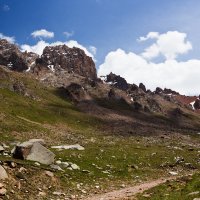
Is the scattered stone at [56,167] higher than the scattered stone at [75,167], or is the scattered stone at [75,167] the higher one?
the scattered stone at [75,167]

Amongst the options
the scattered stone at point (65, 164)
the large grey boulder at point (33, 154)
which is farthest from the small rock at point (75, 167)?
the large grey boulder at point (33, 154)

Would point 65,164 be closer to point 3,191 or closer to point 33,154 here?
point 33,154

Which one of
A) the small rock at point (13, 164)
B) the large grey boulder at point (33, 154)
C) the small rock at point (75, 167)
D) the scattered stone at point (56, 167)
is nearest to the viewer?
the small rock at point (13, 164)

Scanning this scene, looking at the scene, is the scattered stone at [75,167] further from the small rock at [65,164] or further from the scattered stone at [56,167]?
the scattered stone at [56,167]

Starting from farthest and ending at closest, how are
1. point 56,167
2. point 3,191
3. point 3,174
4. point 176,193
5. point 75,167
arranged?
point 75,167 < point 56,167 < point 3,174 < point 3,191 < point 176,193

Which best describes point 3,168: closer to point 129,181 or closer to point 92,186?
point 92,186

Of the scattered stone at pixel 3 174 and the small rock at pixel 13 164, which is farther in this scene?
the small rock at pixel 13 164

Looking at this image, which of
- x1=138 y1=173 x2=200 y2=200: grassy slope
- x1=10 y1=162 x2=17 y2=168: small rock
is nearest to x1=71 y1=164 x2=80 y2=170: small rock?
x1=10 y1=162 x2=17 y2=168: small rock

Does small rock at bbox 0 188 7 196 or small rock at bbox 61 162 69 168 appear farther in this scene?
small rock at bbox 61 162 69 168

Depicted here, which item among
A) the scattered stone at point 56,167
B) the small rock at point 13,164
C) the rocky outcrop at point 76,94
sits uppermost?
the rocky outcrop at point 76,94

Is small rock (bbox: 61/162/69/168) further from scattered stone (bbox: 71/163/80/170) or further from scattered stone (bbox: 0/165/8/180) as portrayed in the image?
scattered stone (bbox: 0/165/8/180)

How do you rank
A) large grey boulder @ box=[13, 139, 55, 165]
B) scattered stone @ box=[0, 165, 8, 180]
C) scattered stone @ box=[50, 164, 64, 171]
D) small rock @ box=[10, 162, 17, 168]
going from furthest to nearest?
large grey boulder @ box=[13, 139, 55, 165], scattered stone @ box=[50, 164, 64, 171], small rock @ box=[10, 162, 17, 168], scattered stone @ box=[0, 165, 8, 180]

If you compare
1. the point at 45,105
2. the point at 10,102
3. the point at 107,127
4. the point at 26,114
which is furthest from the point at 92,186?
the point at 45,105

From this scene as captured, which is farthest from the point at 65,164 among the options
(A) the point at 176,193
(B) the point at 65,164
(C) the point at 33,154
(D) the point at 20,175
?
(A) the point at 176,193
